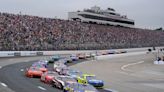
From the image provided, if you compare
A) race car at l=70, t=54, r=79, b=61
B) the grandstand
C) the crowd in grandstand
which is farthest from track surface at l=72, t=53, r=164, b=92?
the grandstand

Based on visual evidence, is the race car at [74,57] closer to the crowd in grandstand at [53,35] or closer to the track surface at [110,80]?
the crowd in grandstand at [53,35]

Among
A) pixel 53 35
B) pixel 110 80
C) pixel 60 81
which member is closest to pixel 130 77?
pixel 110 80

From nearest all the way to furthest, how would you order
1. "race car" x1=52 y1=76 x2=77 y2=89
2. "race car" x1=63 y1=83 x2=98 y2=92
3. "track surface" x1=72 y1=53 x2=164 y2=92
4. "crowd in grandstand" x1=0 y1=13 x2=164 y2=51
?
"race car" x1=63 y1=83 x2=98 y2=92 → "race car" x1=52 y1=76 x2=77 y2=89 → "track surface" x1=72 y1=53 x2=164 y2=92 → "crowd in grandstand" x1=0 y1=13 x2=164 y2=51

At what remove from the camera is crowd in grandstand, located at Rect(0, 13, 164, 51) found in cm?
6109

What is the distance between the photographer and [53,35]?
7150cm

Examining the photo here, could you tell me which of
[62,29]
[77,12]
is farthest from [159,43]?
[62,29]

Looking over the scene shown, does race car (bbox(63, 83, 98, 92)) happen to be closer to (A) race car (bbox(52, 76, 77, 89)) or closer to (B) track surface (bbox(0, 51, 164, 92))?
(A) race car (bbox(52, 76, 77, 89))

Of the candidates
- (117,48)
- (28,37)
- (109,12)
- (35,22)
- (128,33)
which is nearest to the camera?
(28,37)

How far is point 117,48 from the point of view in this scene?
96.0 metres

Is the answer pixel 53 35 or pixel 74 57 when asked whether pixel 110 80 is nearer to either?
pixel 74 57

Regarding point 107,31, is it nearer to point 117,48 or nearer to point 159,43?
point 117,48

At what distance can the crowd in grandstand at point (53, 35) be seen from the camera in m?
61.1

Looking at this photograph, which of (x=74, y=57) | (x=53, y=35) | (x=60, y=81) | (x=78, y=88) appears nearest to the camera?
(x=78, y=88)

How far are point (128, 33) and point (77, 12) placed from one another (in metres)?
17.4
